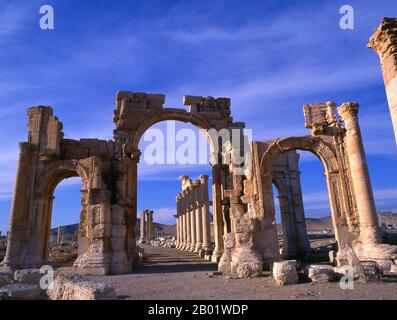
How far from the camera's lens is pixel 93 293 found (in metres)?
5.16

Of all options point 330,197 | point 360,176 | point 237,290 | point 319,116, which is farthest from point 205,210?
point 237,290

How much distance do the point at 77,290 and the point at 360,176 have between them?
10.5m

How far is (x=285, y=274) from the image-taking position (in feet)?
26.3

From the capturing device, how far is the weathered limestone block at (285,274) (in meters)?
7.98

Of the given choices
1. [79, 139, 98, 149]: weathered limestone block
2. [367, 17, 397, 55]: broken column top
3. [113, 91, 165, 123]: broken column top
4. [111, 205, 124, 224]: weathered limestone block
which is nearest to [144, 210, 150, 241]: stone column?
[113, 91, 165, 123]: broken column top

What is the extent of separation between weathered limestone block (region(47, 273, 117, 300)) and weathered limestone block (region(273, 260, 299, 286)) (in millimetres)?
4402

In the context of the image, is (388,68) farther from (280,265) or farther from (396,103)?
(280,265)

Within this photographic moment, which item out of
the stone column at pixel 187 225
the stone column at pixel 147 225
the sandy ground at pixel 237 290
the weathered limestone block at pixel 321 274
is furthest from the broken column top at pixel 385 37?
the stone column at pixel 147 225

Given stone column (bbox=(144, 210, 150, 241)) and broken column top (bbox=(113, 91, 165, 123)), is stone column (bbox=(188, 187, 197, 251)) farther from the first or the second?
stone column (bbox=(144, 210, 150, 241))

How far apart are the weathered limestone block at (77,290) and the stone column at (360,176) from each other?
951 cm

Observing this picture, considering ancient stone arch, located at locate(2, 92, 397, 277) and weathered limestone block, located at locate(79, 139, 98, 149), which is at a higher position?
weathered limestone block, located at locate(79, 139, 98, 149)

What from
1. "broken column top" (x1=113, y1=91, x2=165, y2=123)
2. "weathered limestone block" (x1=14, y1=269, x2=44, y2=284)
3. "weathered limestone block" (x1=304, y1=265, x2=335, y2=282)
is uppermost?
"broken column top" (x1=113, y1=91, x2=165, y2=123)

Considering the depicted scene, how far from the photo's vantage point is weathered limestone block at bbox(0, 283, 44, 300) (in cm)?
593

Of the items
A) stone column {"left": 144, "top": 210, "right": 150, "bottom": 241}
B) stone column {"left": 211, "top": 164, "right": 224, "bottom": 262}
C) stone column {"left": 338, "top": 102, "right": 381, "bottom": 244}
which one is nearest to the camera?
stone column {"left": 338, "top": 102, "right": 381, "bottom": 244}
